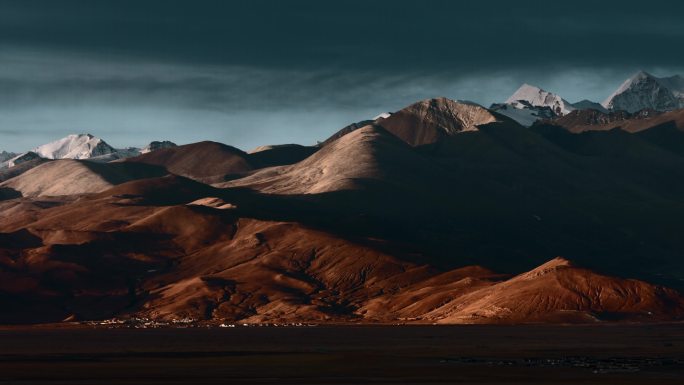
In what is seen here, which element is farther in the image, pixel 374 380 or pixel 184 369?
pixel 184 369

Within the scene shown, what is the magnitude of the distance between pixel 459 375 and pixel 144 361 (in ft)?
184

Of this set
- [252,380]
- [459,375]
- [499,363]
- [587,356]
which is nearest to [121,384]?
[252,380]

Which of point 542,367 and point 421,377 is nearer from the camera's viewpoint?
point 421,377

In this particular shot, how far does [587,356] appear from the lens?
19962cm

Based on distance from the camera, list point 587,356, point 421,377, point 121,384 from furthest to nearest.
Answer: point 587,356, point 421,377, point 121,384

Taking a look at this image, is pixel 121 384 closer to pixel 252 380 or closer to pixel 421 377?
pixel 252 380

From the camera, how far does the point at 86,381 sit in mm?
154375

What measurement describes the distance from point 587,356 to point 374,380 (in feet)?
185

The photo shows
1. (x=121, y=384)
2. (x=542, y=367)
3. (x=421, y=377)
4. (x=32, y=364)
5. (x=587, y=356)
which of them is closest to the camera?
(x=121, y=384)

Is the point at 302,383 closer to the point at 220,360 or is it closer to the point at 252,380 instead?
the point at 252,380

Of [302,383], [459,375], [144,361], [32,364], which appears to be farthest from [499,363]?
[32,364]

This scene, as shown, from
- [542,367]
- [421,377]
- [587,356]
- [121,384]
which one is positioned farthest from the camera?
[587,356]

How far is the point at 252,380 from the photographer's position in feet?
513

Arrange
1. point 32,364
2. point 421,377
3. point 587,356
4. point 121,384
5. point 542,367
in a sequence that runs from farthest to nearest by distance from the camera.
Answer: point 587,356
point 32,364
point 542,367
point 421,377
point 121,384
